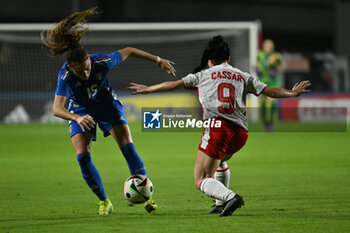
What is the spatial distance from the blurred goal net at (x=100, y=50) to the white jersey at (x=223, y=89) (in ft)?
45.8

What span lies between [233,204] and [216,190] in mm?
232

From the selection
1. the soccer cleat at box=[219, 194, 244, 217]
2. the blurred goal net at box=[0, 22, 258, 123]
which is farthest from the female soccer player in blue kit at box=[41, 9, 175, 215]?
the blurred goal net at box=[0, 22, 258, 123]

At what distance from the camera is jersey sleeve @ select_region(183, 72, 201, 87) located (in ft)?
Answer: 19.8

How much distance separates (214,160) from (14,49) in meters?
19.3

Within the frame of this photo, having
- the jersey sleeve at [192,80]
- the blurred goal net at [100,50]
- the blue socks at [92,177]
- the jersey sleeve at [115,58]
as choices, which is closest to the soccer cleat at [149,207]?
the blue socks at [92,177]

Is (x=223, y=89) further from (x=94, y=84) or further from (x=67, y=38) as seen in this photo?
(x=67, y=38)

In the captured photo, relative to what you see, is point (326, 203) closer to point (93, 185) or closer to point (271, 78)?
point (93, 185)

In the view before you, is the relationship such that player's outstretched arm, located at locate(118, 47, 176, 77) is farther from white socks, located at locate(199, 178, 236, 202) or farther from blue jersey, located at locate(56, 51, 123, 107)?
white socks, located at locate(199, 178, 236, 202)

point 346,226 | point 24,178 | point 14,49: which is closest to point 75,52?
point 346,226

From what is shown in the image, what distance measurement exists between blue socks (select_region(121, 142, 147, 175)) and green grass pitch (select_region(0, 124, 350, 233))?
1.34ft

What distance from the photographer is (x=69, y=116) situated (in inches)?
233

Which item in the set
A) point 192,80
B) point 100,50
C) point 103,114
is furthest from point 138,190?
point 100,50

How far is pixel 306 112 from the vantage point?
21172 mm

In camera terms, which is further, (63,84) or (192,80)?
(63,84)
